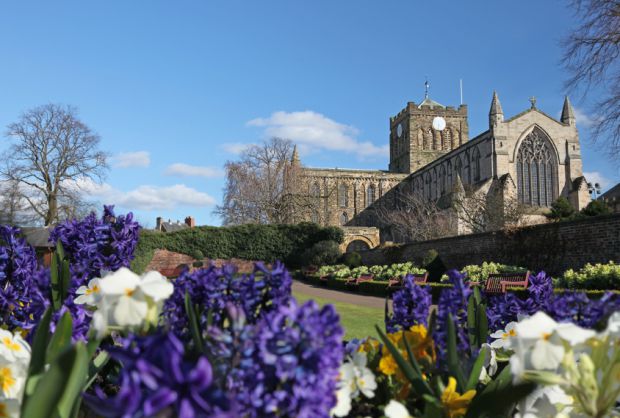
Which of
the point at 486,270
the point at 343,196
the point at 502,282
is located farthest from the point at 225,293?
the point at 343,196

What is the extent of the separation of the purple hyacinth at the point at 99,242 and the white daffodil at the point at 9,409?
5.59 ft

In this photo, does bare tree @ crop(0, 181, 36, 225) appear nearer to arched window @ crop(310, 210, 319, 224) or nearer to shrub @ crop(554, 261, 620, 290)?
arched window @ crop(310, 210, 319, 224)

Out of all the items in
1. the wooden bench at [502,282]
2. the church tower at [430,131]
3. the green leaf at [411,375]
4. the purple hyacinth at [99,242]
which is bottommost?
the wooden bench at [502,282]

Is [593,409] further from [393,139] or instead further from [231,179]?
[393,139]

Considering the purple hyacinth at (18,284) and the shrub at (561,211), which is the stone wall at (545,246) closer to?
the shrub at (561,211)

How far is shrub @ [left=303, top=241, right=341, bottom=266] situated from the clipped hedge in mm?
1791

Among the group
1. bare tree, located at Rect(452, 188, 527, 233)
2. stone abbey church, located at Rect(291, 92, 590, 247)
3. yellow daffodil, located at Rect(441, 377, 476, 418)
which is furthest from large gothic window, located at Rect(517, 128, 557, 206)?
yellow daffodil, located at Rect(441, 377, 476, 418)

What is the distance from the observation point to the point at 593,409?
4.64 feet

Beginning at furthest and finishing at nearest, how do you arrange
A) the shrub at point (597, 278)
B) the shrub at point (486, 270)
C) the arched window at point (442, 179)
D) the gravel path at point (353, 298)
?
the arched window at point (442, 179) < the shrub at point (486, 270) < the gravel path at point (353, 298) < the shrub at point (597, 278)

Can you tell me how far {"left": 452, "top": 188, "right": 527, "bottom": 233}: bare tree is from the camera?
101ft

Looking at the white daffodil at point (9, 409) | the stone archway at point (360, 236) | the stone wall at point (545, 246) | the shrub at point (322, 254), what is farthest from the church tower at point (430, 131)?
the white daffodil at point (9, 409)

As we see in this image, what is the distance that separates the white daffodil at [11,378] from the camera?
167 cm

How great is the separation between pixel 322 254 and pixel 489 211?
11136 mm

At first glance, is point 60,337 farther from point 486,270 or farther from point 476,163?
point 476,163
